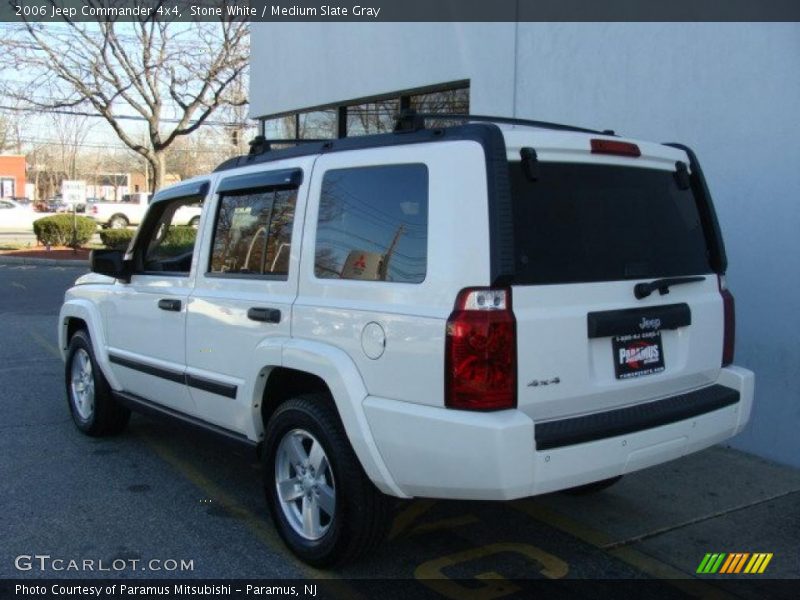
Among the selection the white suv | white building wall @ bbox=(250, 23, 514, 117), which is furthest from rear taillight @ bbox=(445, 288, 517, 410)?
white building wall @ bbox=(250, 23, 514, 117)

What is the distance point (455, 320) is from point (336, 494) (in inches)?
41.8

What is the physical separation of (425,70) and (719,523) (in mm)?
5952

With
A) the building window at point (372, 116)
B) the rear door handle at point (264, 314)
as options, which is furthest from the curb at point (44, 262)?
the rear door handle at point (264, 314)

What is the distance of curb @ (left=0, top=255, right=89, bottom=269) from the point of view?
20984 mm

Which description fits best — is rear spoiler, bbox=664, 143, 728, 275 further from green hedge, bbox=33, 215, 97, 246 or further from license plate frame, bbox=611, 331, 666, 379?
green hedge, bbox=33, 215, 97, 246

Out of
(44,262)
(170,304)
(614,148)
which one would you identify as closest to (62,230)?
(44,262)

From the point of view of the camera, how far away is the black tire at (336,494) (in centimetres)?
346

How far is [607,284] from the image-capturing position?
133 inches

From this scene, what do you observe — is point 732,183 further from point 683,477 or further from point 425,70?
point 425,70

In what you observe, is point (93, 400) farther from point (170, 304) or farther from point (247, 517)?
point (247, 517)

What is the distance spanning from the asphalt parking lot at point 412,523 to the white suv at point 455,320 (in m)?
0.42

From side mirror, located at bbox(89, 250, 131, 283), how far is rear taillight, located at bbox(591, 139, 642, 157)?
3.23 metres

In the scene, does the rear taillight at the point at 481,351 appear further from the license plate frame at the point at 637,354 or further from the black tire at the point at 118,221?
the black tire at the point at 118,221

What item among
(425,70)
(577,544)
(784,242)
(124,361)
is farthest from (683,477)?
(425,70)
